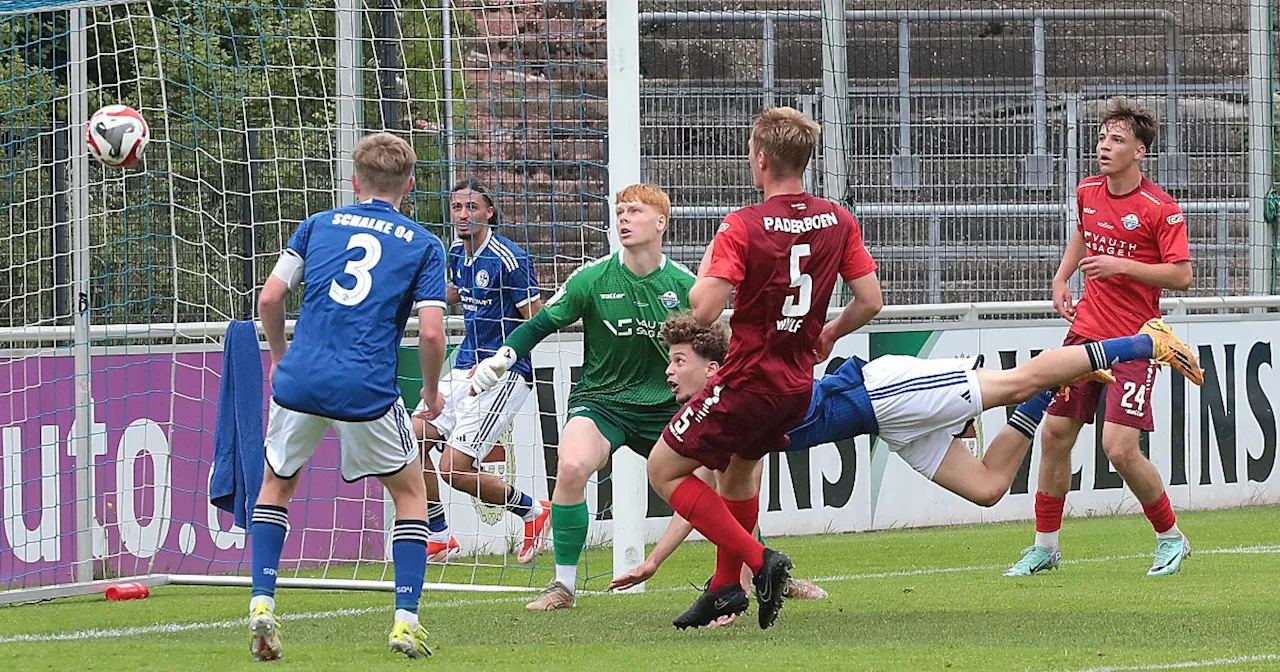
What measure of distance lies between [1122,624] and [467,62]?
15.7 ft

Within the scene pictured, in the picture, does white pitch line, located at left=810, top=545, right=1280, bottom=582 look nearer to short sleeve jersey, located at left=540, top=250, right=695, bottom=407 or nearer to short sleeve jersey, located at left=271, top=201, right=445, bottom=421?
short sleeve jersey, located at left=540, top=250, right=695, bottom=407

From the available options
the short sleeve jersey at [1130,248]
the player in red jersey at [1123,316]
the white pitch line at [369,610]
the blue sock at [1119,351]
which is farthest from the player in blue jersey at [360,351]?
the short sleeve jersey at [1130,248]

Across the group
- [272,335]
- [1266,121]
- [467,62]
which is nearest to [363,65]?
[467,62]

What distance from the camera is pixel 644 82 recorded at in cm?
1192

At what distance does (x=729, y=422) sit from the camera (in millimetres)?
6047

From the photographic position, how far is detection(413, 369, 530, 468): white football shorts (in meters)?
8.82

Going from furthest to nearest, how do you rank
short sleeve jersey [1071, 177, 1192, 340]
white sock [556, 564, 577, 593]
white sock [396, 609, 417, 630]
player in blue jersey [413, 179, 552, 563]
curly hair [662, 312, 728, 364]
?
player in blue jersey [413, 179, 552, 563], short sleeve jersey [1071, 177, 1192, 340], white sock [556, 564, 577, 593], curly hair [662, 312, 728, 364], white sock [396, 609, 417, 630]

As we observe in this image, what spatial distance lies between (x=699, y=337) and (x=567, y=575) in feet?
4.03

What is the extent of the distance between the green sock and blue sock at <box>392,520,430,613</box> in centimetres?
125

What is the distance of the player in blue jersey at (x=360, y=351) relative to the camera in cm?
565

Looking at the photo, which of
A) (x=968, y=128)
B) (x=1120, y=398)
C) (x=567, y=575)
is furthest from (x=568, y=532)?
(x=968, y=128)

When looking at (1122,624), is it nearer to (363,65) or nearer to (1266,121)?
(363,65)

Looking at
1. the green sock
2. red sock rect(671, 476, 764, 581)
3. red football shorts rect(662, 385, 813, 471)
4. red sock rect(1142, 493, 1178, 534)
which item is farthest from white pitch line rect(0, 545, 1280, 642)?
red football shorts rect(662, 385, 813, 471)

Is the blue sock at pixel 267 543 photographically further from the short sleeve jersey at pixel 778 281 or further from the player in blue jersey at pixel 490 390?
the player in blue jersey at pixel 490 390
